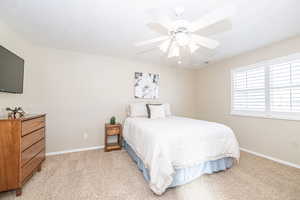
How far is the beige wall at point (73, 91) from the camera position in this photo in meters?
2.61

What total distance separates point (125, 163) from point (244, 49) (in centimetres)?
352

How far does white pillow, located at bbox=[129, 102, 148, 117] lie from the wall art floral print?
40cm

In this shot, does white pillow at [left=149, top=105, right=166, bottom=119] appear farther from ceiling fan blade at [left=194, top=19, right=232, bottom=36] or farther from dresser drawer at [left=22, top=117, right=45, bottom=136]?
dresser drawer at [left=22, top=117, right=45, bottom=136]

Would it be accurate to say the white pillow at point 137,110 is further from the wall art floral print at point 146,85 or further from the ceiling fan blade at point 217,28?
the ceiling fan blade at point 217,28

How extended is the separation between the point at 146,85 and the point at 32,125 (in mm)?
2594

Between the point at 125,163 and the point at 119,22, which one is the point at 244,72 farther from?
the point at 125,163

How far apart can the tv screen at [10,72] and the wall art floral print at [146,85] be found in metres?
2.30

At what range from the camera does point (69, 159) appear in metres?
2.51

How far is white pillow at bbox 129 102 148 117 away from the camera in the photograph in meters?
3.19

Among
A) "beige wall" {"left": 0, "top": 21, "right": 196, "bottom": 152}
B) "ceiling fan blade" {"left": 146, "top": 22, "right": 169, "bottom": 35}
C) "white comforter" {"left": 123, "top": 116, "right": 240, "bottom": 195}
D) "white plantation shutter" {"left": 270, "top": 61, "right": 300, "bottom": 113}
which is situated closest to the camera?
"white comforter" {"left": 123, "top": 116, "right": 240, "bottom": 195}

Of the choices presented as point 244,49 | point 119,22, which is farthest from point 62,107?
point 244,49

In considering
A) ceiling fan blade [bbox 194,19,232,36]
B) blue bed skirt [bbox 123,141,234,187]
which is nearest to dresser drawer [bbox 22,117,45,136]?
blue bed skirt [bbox 123,141,234,187]

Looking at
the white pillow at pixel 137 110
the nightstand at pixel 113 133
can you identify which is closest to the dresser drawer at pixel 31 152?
the nightstand at pixel 113 133

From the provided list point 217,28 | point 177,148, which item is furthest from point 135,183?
point 217,28
